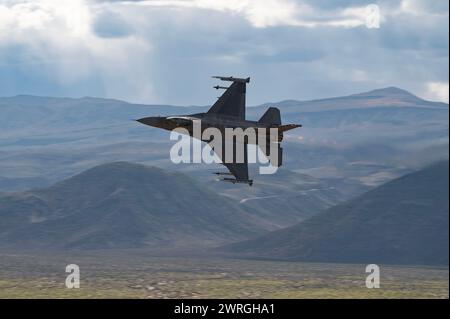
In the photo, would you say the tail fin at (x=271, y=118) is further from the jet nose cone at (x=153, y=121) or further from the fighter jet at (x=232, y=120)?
the jet nose cone at (x=153, y=121)

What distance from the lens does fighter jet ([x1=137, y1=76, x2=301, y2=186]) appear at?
4008 inches

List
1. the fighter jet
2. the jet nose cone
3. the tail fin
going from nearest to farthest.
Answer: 1. the jet nose cone
2. the fighter jet
3. the tail fin

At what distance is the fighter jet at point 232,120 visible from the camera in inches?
4008

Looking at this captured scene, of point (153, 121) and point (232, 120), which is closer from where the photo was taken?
point (153, 121)

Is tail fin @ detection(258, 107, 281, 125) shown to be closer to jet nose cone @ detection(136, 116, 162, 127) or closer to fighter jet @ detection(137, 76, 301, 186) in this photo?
fighter jet @ detection(137, 76, 301, 186)

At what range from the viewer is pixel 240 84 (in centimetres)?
11394

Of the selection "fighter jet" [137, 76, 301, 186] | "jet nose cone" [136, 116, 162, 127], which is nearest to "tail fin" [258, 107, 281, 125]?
"fighter jet" [137, 76, 301, 186]

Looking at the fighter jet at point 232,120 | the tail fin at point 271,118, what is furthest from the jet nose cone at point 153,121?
the tail fin at point 271,118

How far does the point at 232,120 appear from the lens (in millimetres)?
104625

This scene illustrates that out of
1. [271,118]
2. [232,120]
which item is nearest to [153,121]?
[232,120]

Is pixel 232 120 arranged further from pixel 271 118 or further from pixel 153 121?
pixel 153 121

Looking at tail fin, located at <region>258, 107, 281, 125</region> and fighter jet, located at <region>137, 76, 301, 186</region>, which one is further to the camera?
tail fin, located at <region>258, 107, 281, 125</region>
